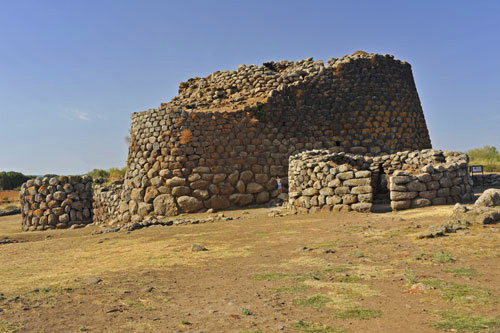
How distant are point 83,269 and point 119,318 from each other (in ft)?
8.11

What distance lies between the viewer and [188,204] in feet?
42.5

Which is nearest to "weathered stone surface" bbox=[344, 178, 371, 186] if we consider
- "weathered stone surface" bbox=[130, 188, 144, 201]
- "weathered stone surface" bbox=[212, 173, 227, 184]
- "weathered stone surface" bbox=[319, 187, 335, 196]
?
"weathered stone surface" bbox=[319, 187, 335, 196]

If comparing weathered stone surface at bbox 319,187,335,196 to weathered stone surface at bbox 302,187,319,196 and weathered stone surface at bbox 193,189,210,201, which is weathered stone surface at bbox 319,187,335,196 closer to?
weathered stone surface at bbox 302,187,319,196

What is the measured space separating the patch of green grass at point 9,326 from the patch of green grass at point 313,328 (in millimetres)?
2196

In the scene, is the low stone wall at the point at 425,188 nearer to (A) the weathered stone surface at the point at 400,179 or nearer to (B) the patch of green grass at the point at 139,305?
(A) the weathered stone surface at the point at 400,179

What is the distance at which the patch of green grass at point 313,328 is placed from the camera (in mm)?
3045

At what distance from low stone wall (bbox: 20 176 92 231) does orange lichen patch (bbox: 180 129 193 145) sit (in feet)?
17.3

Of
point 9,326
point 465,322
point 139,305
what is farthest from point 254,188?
point 465,322

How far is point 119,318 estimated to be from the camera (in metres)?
3.47

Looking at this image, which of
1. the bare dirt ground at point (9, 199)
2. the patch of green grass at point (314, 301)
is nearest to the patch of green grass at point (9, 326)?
the patch of green grass at point (314, 301)

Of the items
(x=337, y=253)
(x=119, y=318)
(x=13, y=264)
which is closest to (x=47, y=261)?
(x=13, y=264)

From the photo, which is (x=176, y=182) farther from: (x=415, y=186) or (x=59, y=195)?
(x=415, y=186)

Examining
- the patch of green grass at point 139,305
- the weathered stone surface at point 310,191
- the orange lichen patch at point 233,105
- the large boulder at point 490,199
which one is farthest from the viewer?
the orange lichen patch at point 233,105

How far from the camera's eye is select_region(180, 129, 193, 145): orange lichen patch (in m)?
13.3
